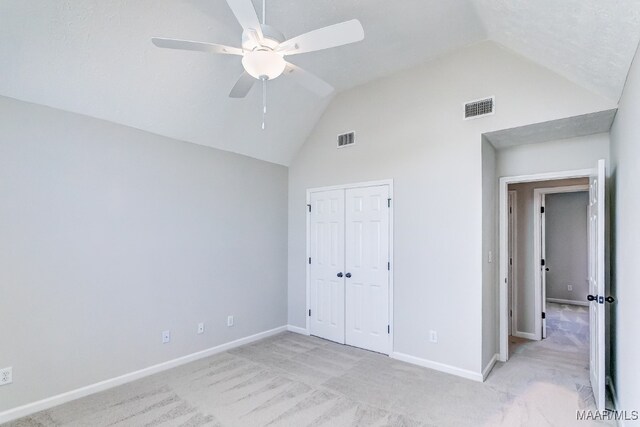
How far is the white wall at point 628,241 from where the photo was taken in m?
1.93

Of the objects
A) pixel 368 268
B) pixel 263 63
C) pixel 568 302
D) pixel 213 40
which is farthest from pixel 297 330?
pixel 568 302

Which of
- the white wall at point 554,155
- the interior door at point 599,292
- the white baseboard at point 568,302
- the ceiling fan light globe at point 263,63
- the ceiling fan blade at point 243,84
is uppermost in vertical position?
the ceiling fan blade at point 243,84

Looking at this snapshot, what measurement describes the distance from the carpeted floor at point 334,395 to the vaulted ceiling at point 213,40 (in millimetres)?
2587

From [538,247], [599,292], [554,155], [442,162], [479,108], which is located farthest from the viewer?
[538,247]

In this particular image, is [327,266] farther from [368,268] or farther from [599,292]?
[599,292]

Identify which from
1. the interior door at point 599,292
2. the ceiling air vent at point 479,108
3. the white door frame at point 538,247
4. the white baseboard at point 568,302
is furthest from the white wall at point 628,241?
the white baseboard at point 568,302

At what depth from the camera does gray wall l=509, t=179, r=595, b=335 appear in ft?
15.3

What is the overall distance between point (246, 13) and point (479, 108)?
261cm

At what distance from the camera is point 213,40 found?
304cm

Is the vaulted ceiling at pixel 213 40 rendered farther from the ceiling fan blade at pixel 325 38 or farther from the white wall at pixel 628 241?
the ceiling fan blade at pixel 325 38

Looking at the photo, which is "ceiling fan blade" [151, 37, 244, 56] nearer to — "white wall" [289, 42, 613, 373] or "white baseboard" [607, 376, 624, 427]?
"white wall" [289, 42, 613, 373]

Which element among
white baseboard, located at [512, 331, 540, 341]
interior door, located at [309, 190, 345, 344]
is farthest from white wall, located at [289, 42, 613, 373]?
white baseboard, located at [512, 331, 540, 341]

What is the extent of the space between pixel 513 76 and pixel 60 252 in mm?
4449

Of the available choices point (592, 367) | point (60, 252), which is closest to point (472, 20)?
point (592, 367)
